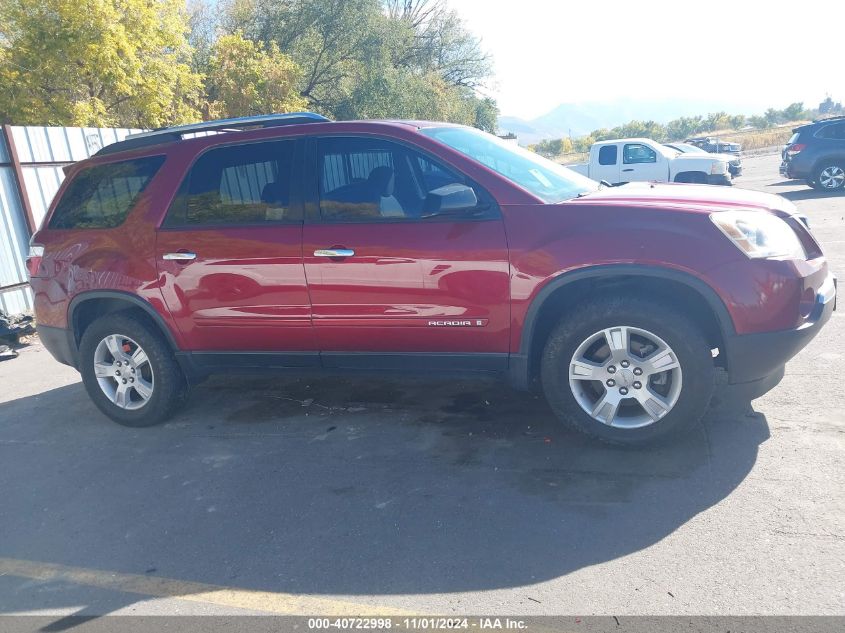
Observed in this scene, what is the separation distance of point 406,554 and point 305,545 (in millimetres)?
518

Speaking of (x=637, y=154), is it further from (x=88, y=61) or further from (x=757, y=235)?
(x=757, y=235)

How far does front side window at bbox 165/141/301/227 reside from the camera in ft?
14.7

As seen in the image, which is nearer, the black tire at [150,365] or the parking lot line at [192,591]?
the parking lot line at [192,591]

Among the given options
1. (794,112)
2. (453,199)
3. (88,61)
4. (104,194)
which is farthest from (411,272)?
(794,112)

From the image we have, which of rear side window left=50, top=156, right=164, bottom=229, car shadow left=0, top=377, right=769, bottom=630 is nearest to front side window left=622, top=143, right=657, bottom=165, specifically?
car shadow left=0, top=377, right=769, bottom=630

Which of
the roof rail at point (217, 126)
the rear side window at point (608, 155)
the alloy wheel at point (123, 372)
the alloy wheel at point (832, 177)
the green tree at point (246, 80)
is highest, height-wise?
the green tree at point (246, 80)

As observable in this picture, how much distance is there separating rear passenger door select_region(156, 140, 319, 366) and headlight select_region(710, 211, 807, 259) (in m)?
2.50

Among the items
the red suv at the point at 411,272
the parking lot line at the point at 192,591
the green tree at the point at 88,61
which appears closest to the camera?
the parking lot line at the point at 192,591

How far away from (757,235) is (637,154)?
12.7 metres

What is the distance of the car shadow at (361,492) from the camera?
10.1 ft

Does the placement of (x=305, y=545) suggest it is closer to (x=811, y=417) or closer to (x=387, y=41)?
(x=811, y=417)

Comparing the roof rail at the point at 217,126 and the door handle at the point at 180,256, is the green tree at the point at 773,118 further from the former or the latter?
the door handle at the point at 180,256

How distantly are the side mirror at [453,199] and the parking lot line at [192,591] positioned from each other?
7.09 feet

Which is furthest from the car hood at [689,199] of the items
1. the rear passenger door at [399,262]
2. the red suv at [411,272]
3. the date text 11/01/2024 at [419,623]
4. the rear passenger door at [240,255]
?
the date text 11/01/2024 at [419,623]
